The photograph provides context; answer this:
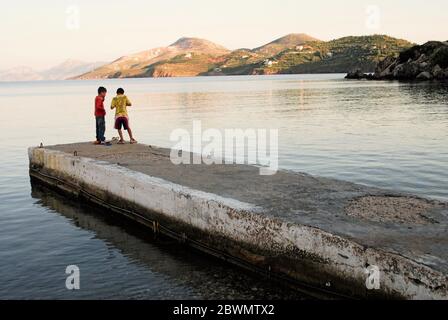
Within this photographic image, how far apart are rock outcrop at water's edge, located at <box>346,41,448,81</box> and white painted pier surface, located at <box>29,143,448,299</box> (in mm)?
86577

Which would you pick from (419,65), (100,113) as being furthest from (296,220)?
(419,65)

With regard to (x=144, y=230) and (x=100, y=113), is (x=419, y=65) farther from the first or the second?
(x=144, y=230)

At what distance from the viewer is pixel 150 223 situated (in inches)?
456

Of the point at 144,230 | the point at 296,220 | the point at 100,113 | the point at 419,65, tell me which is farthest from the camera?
the point at 419,65

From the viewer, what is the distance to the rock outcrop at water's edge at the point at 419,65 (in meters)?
90.2

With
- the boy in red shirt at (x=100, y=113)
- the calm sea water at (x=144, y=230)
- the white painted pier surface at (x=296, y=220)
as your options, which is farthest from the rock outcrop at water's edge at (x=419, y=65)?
the white painted pier surface at (x=296, y=220)

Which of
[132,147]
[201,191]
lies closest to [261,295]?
[201,191]

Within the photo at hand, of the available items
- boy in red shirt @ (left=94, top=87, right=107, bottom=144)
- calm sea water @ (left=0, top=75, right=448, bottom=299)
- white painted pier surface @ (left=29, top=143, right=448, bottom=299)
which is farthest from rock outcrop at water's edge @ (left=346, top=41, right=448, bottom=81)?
white painted pier surface @ (left=29, top=143, right=448, bottom=299)

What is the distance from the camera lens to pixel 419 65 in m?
96.1

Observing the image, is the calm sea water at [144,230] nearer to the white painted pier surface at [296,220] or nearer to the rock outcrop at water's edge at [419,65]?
the white painted pier surface at [296,220]

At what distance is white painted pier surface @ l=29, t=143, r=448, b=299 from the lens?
22.1 ft

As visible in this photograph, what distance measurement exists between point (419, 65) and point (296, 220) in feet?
320

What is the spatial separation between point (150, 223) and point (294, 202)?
3.84 meters

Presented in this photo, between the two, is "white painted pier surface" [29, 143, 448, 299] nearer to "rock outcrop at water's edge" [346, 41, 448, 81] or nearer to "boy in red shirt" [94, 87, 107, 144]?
"boy in red shirt" [94, 87, 107, 144]
